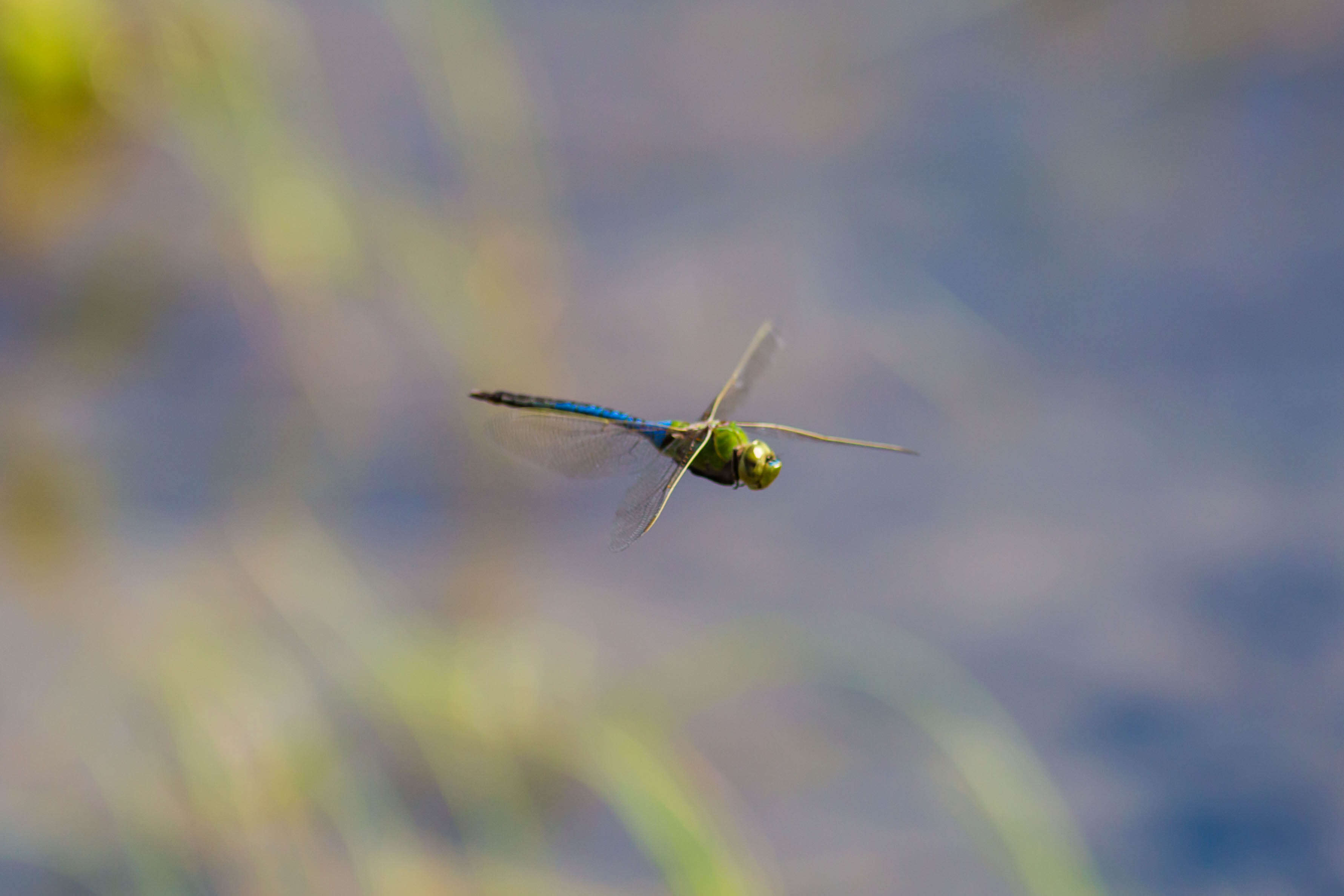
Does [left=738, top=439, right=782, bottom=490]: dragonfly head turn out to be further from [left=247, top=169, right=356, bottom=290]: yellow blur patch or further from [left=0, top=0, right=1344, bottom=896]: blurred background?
[left=247, top=169, right=356, bottom=290]: yellow blur patch

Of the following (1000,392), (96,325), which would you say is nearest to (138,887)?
(96,325)

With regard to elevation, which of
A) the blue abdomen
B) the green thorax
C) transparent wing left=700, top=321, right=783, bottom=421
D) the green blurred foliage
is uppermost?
transparent wing left=700, top=321, right=783, bottom=421

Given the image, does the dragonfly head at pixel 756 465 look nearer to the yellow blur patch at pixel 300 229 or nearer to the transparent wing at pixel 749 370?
the transparent wing at pixel 749 370

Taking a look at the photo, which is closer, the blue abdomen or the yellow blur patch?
the blue abdomen

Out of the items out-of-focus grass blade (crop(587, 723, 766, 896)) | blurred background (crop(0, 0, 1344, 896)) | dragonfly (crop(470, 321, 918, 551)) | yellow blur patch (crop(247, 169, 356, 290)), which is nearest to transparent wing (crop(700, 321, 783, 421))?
dragonfly (crop(470, 321, 918, 551))

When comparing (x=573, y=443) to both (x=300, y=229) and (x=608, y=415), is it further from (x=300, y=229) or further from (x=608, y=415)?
(x=300, y=229)

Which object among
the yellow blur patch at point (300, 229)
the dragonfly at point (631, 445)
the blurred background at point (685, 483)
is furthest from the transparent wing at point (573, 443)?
the yellow blur patch at point (300, 229)

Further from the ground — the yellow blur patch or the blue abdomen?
the blue abdomen

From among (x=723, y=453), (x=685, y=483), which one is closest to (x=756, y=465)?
(x=723, y=453)
